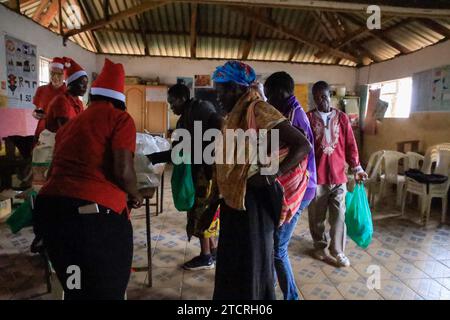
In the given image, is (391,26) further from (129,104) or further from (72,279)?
(72,279)

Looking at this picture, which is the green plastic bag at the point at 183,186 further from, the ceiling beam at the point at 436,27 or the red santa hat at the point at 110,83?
the ceiling beam at the point at 436,27

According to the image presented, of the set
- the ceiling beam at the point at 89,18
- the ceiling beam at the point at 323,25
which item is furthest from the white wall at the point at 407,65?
the ceiling beam at the point at 89,18

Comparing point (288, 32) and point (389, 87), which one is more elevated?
point (288, 32)

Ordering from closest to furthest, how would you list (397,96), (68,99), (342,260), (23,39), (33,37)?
(68,99) < (342,260) < (23,39) < (33,37) < (397,96)

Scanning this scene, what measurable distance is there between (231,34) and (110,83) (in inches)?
262

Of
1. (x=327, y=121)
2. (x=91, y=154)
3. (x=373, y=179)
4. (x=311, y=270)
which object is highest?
(x=327, y=121)

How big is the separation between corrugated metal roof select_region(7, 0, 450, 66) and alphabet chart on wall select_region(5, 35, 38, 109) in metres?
1.41

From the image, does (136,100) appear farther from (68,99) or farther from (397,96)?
(397,96)

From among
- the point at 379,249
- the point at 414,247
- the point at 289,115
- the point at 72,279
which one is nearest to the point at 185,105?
the point at 289,115

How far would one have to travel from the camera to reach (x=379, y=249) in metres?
3.03

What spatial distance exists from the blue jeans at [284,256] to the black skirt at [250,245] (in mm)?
287

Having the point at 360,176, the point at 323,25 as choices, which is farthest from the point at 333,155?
the point at 323,25

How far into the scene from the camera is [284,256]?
1.75m

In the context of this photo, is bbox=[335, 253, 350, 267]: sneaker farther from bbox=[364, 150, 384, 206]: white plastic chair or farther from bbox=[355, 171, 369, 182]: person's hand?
bbox=[364, 150, 384, 206]: white plastic chair
